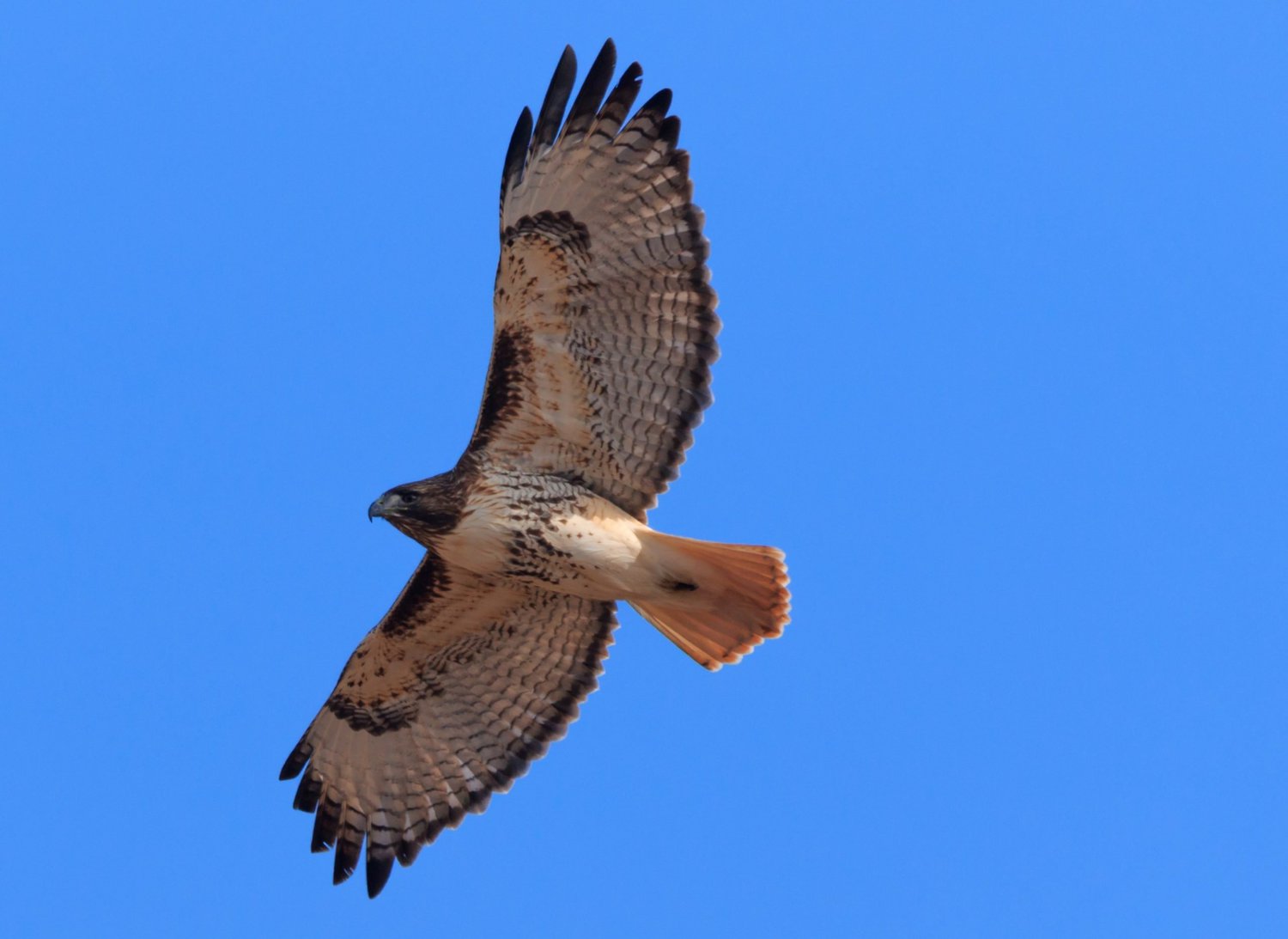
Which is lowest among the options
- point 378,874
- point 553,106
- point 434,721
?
point 378,874

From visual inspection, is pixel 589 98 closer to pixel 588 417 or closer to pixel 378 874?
pixel 588 417

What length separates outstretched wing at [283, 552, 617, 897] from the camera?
9.80m

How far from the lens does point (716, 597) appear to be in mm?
9008

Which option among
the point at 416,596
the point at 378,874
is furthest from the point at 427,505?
the point at 378,874

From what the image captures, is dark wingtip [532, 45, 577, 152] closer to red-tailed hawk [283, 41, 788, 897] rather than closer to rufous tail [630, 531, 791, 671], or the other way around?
red-tailed hawk [283, 41, 788, 897]

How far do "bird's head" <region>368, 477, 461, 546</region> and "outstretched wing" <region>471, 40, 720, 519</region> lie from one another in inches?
12.6

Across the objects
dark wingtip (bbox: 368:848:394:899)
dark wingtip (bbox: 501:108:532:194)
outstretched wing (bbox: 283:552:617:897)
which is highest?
dark wingtip (bbox: 501:108:532:194)

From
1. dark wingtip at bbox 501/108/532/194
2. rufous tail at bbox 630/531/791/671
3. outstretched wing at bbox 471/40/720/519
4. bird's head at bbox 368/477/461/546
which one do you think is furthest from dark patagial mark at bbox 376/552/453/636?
dark wingtip at bbox 501/108/532/194

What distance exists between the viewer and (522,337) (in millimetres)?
8781

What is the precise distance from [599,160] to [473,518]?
187cm

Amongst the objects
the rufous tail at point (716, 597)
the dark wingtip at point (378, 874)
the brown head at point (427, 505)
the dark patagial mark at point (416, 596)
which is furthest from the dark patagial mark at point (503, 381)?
the dark wingtip at point (378, 874)

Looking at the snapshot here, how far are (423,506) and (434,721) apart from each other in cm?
167

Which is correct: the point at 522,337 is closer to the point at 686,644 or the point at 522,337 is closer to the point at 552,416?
the point at 552,416

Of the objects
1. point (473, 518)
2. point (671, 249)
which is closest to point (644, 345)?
point (671, 249)
